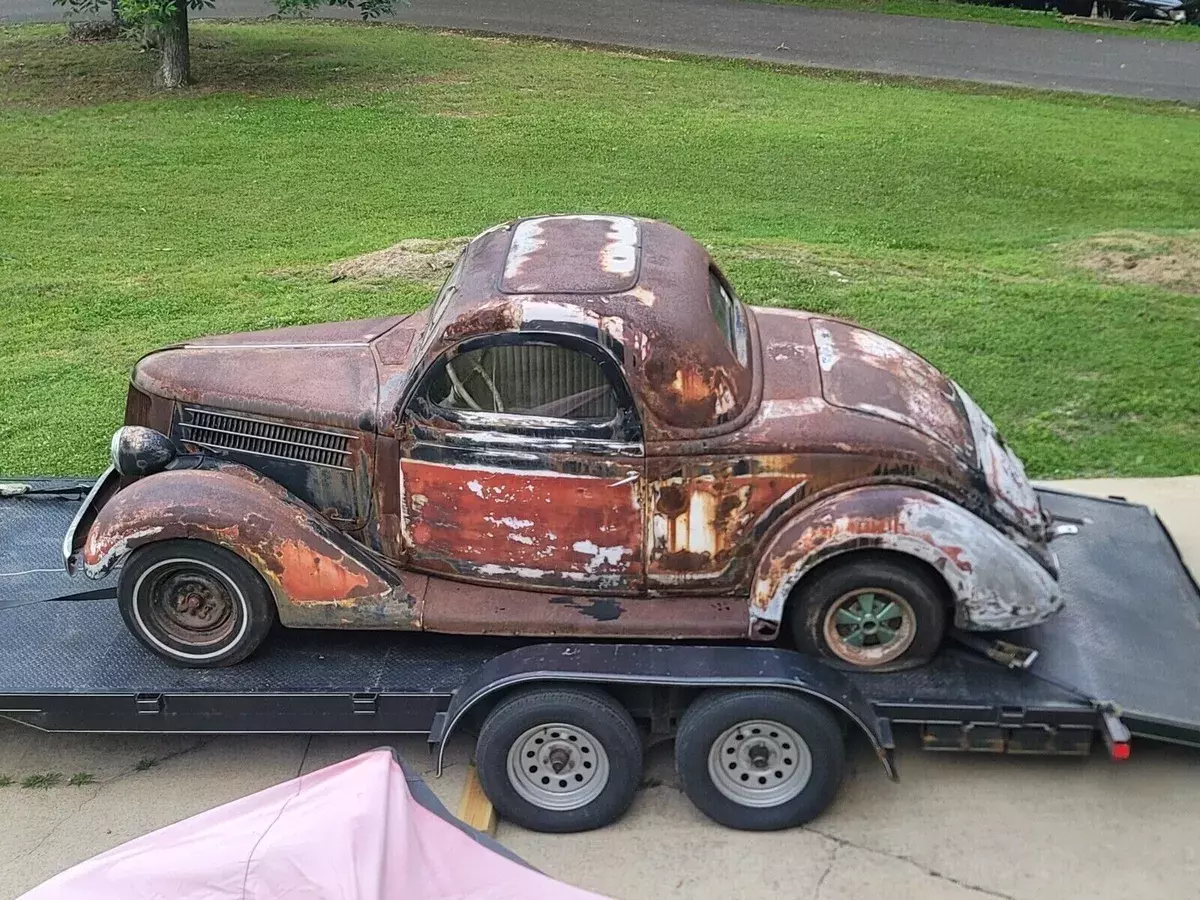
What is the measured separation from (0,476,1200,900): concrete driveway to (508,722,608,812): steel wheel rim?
0.57 feet

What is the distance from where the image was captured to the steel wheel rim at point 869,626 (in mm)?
4969

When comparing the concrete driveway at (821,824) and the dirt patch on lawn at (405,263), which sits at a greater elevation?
the dirt patch on lawn at (405,263)

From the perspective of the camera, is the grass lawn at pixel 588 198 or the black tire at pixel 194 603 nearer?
the black tire at pixel 194 603

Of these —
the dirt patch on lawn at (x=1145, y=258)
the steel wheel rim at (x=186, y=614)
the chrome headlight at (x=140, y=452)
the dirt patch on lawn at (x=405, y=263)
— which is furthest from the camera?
the dirt patch on lawn at (x=405, y=263)

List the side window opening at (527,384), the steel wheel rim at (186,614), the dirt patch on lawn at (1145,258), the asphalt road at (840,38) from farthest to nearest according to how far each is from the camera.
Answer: the asphalt road at (840,38) → the dirt patch on lawn at (1145,258) → the steel wheel rim at (186,614) → the side window opening at (527,384)

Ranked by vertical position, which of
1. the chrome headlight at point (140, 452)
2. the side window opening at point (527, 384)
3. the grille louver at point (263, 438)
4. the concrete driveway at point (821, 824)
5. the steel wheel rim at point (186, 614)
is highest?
the side window opening at point (527, 384)

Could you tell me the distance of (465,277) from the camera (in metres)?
5.36

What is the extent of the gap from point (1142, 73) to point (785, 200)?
425 inches

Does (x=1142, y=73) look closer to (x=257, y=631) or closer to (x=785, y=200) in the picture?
(x=785, y=200)

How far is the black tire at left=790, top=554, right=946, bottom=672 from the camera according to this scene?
16.1 ft

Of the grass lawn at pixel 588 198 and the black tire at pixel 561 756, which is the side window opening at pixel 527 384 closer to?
the black tire at pixel 561 756

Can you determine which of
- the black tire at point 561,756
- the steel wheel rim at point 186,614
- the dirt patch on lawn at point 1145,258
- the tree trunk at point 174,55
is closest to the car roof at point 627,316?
the black tire at point 561,756

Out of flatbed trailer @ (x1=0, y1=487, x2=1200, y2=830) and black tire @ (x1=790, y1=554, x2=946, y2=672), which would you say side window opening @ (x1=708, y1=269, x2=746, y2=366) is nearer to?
black tire @ (x1=790, y1=554, x2=946, y2=672)

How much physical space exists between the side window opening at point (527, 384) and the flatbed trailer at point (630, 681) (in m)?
1.04
